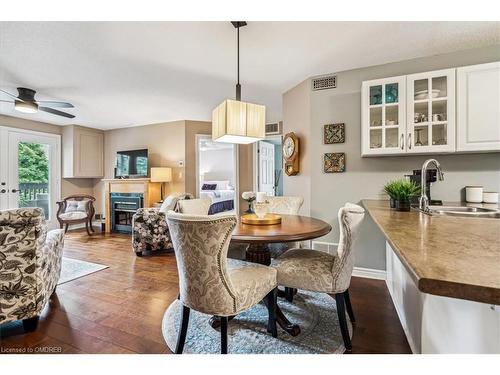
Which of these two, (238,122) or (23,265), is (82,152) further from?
(238,122)

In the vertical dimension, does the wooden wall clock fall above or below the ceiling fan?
below

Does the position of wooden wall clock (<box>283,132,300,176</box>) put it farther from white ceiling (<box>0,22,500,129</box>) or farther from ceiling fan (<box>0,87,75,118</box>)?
ceiling fan (<box>0,87,75,118</box>)

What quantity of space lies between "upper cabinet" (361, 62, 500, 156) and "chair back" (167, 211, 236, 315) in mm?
1984

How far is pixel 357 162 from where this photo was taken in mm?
2881

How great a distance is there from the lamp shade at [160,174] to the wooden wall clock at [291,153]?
8.68ft

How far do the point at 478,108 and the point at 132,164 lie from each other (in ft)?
18.6

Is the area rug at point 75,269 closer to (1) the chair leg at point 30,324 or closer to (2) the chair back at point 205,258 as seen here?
(1) the chair leg at point 30,324

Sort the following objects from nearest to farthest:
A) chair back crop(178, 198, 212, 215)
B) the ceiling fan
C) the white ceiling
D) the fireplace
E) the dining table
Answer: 1. the dining table
2. the white ceiling
3. chair back crop(178, 198, 212, 215)
4. the ceiling fan
5. the fireplace

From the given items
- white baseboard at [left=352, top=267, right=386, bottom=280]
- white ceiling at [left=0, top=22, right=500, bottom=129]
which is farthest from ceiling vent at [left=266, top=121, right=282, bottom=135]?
white baseboard at [left=352, top=267, right=386, bottom=280]

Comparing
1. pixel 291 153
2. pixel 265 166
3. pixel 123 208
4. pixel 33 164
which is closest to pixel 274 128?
pixel 265 166

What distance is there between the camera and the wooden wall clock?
3246 millimetres

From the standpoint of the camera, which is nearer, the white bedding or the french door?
the french door

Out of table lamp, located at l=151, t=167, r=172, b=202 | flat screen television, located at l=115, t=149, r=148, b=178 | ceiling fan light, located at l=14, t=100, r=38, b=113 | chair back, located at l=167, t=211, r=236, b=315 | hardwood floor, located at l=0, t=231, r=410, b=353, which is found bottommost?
hardwood floor, located at l=0, t=231, r=410, b=353
